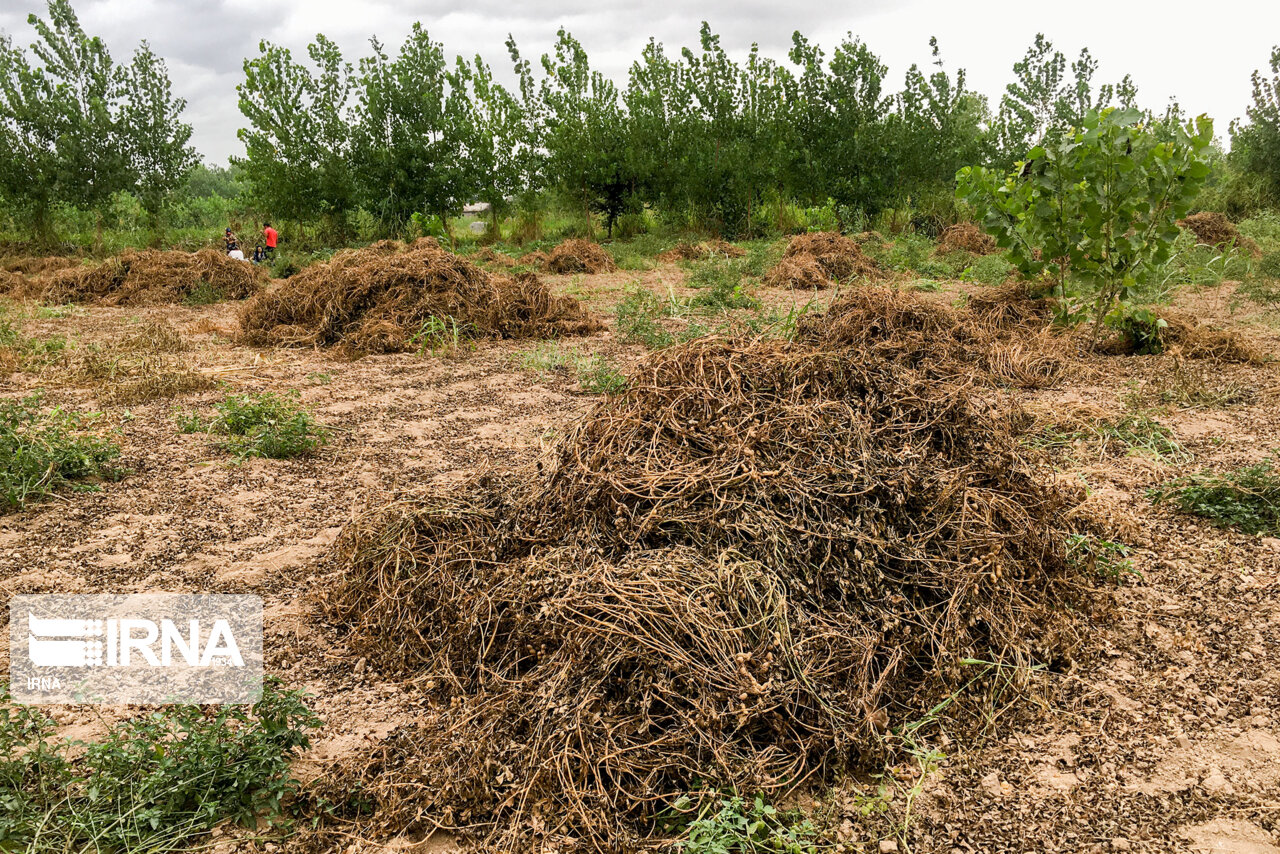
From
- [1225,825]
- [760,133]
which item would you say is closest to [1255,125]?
[760,133]

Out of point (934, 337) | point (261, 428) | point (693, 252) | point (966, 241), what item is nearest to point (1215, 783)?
point (934, 337)

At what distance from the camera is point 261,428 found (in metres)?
5.42

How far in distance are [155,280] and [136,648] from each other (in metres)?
12.1

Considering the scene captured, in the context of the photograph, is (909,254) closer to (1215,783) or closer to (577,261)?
(577,261)

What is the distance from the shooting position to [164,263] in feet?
44.3

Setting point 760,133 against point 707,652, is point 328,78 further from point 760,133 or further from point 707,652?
point 707,652

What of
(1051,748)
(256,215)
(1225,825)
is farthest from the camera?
(256,215)

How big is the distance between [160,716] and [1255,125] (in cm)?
2702

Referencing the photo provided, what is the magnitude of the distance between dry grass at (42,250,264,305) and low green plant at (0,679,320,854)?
481 inches

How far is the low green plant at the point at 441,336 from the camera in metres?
8.59

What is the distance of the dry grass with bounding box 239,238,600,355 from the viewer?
9047 mm

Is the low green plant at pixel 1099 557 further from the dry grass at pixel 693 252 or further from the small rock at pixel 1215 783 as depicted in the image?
the dry grass at pixel 693 252

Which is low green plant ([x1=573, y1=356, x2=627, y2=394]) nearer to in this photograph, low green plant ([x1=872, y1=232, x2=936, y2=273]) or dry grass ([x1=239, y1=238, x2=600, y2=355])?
dry grass ([x1=239, y1=238, x2=600, y2=355])

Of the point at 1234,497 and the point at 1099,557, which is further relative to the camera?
the point at 1234,497
